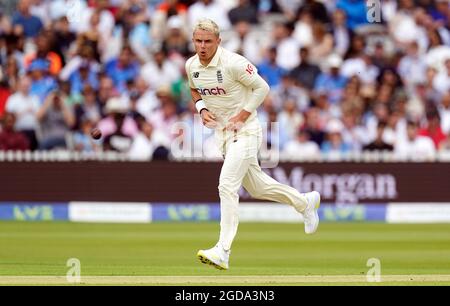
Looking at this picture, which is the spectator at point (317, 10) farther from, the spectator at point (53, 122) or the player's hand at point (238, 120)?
the player's hand at point (238, 120)

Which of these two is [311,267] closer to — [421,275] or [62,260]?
[421,275]

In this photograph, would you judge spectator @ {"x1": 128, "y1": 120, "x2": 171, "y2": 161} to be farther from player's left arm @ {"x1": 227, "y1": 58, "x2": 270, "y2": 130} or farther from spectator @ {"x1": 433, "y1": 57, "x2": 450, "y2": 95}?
player's left arm @ {"x1": 227, "y1": 58, "x2": 270, "y2": 130}

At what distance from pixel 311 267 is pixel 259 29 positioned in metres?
7.68

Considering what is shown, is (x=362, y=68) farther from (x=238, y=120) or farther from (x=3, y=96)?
(x=238, y=120)

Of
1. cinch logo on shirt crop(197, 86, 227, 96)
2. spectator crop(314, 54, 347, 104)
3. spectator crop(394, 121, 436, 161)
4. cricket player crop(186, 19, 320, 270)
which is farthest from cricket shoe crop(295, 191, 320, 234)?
spectator crop(314, 54, 347, 104)

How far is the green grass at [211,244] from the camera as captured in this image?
357 inches

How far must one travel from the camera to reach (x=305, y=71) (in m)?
16.0

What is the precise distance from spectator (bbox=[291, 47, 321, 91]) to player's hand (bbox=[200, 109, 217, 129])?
25.0 feet

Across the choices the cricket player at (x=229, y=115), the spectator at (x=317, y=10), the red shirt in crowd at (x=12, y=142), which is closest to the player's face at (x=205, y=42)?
the cricket player at (x=229, y=115)

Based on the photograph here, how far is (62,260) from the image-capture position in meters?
9.81

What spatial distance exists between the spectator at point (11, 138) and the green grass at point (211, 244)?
116cm

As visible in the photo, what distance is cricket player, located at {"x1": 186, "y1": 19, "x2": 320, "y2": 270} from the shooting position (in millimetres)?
8109

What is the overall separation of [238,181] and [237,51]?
7.59 m

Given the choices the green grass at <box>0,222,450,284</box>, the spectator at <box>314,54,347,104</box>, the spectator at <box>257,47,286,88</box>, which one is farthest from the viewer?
the spectator at <box>257,47,286,88</box>
